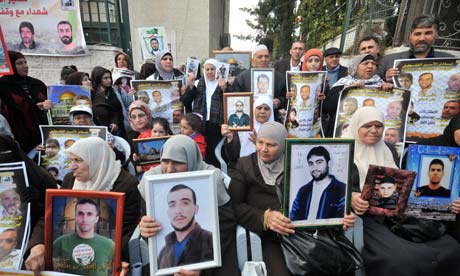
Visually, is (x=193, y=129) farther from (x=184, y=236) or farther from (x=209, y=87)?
(x=184, y=236)

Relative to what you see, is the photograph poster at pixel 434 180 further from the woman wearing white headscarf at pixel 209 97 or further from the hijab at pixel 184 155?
the woman wearing white headscarf at pixel 209 97

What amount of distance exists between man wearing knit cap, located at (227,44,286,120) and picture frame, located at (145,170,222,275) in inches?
91.1

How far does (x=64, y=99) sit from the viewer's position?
11.5 feet

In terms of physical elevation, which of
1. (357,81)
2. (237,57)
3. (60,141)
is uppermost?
(237,57)

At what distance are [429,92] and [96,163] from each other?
348cm

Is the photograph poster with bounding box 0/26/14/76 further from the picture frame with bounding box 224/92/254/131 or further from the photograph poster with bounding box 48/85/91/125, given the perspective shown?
the picture frame with bounding box 224/92/254/131

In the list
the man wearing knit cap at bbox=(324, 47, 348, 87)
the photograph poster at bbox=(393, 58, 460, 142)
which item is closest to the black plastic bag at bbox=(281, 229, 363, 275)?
the photograph poster at bbox=(393, 58, 460, 142)

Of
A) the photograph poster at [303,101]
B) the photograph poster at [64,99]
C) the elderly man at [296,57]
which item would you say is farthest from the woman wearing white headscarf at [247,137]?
the photograph poster at [64,99]

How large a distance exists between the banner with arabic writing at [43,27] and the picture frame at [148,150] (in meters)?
6.29

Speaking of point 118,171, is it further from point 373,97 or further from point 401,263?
point 373,97

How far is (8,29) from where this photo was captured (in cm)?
727

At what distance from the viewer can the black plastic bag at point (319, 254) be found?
6.26 feet

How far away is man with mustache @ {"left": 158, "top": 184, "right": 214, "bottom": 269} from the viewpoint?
167cm

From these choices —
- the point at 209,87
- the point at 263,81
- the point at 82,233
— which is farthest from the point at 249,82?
the point at 82,233
